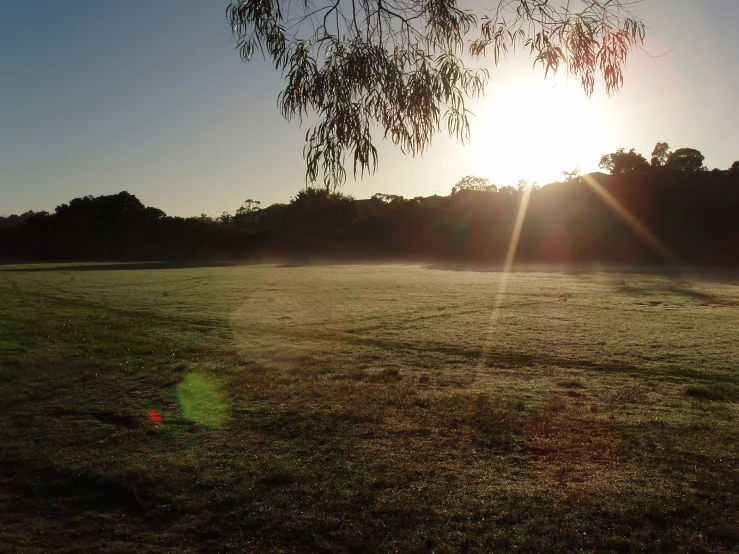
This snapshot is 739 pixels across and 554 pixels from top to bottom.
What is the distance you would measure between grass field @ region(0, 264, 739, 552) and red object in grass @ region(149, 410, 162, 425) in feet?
0.08

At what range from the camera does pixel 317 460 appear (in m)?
4.02

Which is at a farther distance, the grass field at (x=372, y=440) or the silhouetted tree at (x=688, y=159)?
the silhouetted tree at (x=688, y=159)

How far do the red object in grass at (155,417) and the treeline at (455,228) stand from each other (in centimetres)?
3276

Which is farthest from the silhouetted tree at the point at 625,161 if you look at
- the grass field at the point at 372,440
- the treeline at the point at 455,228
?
the grass field at the point at 372,440

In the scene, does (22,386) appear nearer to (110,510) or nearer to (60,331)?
(110,510)

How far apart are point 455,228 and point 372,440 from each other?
46.0 meters

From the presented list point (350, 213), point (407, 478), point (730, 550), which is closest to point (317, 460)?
point (407, 478)

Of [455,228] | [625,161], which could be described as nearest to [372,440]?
[455,228]

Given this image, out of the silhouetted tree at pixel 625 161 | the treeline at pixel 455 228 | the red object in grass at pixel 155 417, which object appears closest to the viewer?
the red object in grass at pixel 155 417

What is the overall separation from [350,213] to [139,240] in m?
18.8

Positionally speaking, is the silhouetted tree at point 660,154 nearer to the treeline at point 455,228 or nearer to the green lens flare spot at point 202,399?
the treeline at point 455,228

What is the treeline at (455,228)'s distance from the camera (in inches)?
1578

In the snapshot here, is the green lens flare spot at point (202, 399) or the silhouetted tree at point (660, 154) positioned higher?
the silhouetted tree at point (660, 154)

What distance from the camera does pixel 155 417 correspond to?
503 centimetres
